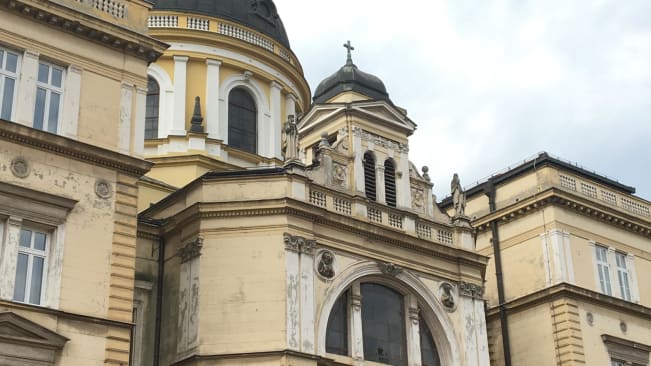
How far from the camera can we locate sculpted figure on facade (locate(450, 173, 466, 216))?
3550 centimetres

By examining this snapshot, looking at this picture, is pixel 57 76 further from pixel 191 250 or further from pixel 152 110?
pixel 152 110

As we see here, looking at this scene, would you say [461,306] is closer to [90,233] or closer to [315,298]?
[315,298]

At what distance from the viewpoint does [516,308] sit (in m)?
38.1

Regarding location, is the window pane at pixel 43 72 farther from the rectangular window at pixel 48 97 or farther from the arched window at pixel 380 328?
the arched window at pixel 380 328

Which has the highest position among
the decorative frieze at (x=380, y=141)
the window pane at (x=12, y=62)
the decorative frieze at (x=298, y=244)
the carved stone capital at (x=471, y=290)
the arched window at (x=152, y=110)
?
the arched window at (x=152, y=110)

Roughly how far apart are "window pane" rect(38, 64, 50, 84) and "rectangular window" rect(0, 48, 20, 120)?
624 mm

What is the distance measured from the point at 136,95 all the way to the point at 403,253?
1079 centimetres

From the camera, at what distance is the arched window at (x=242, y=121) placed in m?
43.0

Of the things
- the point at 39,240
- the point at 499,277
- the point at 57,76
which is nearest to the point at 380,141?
the point at 499,277

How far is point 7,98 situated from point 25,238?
353 centimetres

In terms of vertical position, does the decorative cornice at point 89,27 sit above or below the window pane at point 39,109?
above

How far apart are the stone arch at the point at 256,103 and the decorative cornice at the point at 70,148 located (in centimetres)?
→ 1623

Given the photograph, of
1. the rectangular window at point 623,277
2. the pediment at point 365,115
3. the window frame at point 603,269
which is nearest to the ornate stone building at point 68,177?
the pediment at point 365,115

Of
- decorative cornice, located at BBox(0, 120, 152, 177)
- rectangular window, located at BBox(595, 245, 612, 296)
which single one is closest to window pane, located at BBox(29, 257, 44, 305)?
A: decorative cornice, located at BBox(0, 120, 152, 177)
